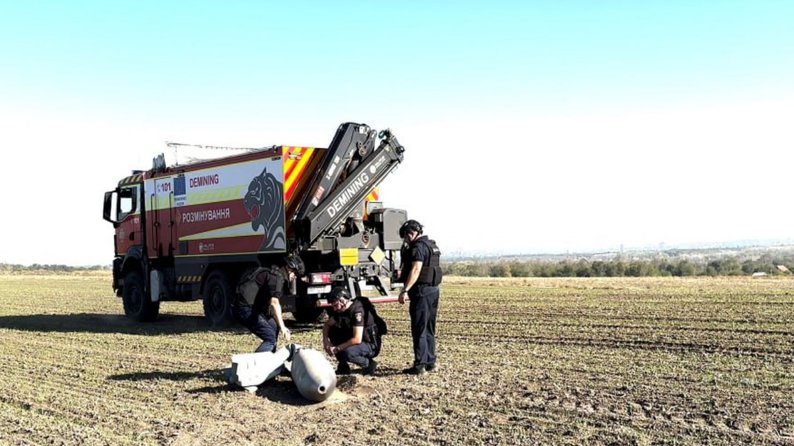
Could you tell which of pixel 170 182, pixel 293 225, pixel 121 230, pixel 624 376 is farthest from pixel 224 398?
pixel 121 230

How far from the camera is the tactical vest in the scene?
9164mm

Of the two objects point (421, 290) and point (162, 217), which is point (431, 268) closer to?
point (421, 290)

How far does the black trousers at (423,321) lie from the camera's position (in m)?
9.08

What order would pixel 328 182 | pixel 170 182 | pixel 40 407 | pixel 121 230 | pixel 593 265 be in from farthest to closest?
1. pixel 593 265
2. pixel 121 230
3. pixel 170 182
4. pixel 328 182
5. pixel 40 407

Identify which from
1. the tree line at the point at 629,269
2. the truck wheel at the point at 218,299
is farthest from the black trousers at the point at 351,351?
the tree line at the point at 629,269

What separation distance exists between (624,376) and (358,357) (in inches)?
118

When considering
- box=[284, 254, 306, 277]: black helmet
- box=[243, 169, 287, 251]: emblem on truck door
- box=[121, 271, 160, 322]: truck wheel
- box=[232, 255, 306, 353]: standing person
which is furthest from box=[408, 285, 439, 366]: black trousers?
box=[121, 271, 160, 322]: truck wheel

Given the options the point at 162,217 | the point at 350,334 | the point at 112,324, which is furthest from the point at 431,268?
the point at 112,324

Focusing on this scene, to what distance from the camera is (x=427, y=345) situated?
30.1ft

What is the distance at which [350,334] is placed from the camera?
9188 millimetres

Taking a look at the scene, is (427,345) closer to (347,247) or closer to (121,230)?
(347,247)

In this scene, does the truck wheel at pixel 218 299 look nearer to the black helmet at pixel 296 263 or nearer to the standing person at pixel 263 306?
the black helmet at pixel 296 263

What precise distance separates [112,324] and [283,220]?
576cm

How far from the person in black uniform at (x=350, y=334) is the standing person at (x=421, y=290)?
18.9 inches
